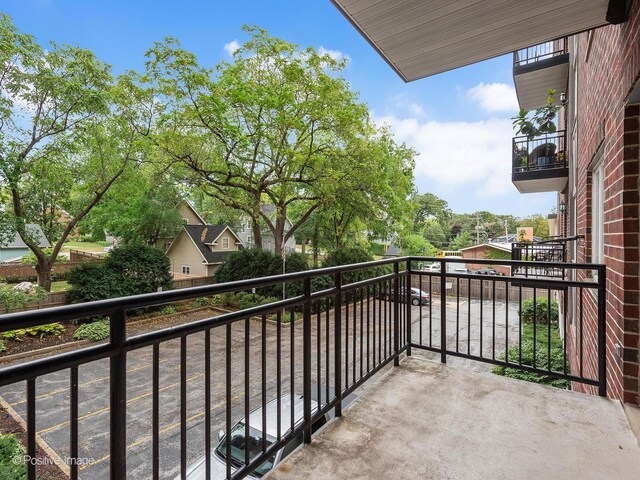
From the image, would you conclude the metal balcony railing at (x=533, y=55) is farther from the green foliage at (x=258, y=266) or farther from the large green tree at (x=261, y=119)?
the green foliage at (x=258, y=266)

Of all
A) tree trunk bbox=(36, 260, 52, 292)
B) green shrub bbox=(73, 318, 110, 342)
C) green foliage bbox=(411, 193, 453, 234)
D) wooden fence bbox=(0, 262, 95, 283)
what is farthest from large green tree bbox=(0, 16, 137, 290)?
green foliage bbox=(411, 193, 453, 234)

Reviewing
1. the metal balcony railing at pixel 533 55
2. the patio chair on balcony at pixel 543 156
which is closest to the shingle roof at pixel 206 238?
the patio chair on balcony at pixel 543 156

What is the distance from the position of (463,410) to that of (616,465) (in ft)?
2.36

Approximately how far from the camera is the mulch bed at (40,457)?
3810mm

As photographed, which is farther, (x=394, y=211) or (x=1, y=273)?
(x=1, y=273)

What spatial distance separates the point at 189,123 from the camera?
1126 centimetres

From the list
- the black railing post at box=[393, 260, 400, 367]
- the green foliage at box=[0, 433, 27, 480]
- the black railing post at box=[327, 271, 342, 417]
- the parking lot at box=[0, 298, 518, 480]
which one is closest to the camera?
the black railing post at box=[327, 271, 342, 417]

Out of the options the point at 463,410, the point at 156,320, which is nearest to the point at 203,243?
the point at 156,320

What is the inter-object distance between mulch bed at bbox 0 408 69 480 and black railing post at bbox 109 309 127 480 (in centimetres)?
288

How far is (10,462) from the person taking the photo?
3.00m

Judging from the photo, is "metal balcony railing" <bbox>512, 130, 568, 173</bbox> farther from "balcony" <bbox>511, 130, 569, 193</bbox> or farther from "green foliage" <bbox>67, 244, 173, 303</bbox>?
"green foliage" <bbox>67, 244, 173, 303</bbox>

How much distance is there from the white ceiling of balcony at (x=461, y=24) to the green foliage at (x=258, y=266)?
1038 centimetres

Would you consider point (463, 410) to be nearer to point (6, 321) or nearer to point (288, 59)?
point (6, 321)

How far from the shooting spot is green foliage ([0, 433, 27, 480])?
265 cm
